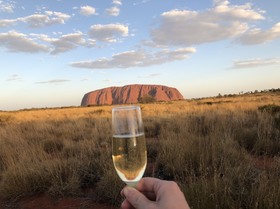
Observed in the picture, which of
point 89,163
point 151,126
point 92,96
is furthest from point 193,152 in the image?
point 92,96

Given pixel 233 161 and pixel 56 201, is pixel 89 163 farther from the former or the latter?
pixel 233 161

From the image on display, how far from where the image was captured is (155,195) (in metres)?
1.34

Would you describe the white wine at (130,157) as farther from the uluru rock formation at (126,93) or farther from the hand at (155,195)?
the uluru rock formation at (126,93)

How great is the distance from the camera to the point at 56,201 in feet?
16.1

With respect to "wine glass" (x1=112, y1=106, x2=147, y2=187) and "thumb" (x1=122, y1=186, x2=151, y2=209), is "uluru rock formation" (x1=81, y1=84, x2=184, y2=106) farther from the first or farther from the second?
"thumb" (x1=122, y1=186, x2=151, y2=209)

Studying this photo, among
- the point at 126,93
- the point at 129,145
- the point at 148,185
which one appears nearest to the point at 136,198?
the point at 148,185

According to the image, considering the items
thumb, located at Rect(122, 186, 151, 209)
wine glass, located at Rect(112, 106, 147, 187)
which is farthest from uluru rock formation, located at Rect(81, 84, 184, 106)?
thumb, located at Rect(122, 186, 151, 209)

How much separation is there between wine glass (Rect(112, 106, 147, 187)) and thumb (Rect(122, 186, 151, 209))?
2.7 inches

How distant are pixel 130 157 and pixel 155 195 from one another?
184 mm

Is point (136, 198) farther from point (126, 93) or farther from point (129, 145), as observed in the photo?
Answer: point (126, 93)

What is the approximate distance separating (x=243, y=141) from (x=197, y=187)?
4.13 meters

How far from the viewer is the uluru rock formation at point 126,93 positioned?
465 feet

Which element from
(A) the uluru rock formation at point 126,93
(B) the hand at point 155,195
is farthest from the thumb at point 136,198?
(A) the uluru rock formation at point 126,93

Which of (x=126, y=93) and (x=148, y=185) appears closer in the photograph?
(x=148, y=185)
